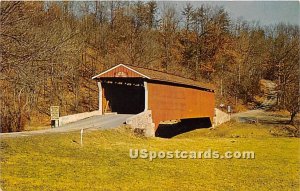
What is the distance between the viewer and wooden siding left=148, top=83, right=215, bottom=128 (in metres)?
28.0

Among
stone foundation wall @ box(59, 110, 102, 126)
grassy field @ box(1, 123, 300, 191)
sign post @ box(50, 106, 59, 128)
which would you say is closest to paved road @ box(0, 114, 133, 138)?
stone foundation wall @ box(59, 110, 102, 126)

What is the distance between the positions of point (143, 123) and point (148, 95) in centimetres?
239

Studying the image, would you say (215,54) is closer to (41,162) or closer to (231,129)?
(231,129)

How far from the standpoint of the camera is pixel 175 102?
31172mm

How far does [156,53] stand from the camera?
56.2 meters

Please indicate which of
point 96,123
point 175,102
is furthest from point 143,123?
point 175,102

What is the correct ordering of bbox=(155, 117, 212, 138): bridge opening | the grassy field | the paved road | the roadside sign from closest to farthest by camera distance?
the grassy field → the paved road → the roadside sign → bbox=(155, 117, 212, 138): bridge opening

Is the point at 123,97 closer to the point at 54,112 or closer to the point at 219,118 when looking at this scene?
the point at 54,112

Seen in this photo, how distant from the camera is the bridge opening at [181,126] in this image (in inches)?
1471

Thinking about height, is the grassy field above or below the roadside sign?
below

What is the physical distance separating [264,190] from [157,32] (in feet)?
179

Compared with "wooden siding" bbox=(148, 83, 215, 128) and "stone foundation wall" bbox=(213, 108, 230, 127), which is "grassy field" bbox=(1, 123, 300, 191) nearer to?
"wooden siding" bbox=(148, 83, 215, 128)

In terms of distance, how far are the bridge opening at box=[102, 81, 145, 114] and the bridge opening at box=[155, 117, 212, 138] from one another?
169 inches

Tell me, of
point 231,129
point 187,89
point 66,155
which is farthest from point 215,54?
point 66,155
